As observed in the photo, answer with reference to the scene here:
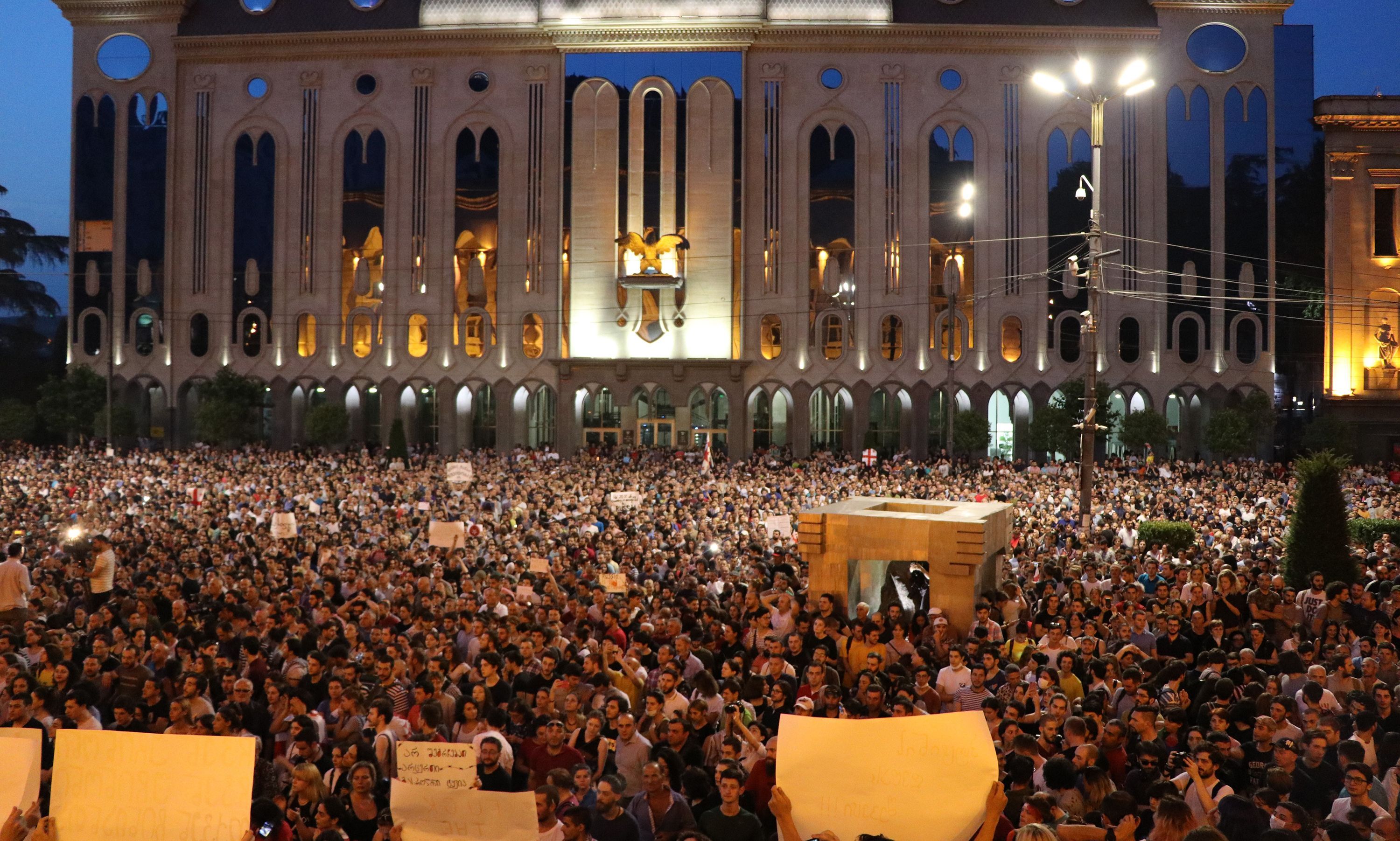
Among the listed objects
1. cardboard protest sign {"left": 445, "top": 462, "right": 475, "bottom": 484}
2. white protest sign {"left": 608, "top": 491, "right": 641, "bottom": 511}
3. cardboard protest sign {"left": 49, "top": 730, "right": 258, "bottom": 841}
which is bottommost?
cardboard protest sign {"left": 49, "top": 730, "right": 258, "bottom": 841}

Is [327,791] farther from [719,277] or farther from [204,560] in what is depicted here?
[719,277]

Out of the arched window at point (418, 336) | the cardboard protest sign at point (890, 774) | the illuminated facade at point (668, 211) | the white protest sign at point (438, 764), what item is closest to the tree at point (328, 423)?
the illuminated facade at point (668, 211)

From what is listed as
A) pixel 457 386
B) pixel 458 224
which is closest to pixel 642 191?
pixel 458 224

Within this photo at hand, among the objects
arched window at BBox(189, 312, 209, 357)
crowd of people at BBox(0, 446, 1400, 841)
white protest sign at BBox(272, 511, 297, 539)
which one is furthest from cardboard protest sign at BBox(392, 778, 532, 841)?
arched window at BBox(189, 312, 209, 357)

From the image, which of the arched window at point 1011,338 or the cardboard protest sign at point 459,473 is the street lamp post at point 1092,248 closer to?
the cardboard protest sign at point 459,473

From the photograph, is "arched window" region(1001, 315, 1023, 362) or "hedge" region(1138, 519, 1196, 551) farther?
"arched window" region(1001, 315, 1023, 362)

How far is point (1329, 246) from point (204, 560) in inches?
1988

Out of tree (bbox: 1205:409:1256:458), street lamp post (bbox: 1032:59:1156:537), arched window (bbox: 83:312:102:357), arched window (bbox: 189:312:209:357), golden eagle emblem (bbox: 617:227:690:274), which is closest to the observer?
street lamp post (bbox: 1032:59:1156:537)

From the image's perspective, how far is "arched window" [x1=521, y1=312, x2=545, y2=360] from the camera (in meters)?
54.6

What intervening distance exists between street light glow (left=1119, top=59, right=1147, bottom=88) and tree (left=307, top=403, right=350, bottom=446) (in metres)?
40.6

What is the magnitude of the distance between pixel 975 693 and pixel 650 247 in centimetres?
4479

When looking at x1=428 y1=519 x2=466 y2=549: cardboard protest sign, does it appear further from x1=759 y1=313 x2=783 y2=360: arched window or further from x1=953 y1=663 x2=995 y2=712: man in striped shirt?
x1=759 y1=313 x2=783 y2=360: arched window

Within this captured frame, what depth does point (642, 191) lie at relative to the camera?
53625 mm

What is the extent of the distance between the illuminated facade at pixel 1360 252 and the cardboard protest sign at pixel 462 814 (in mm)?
54347
